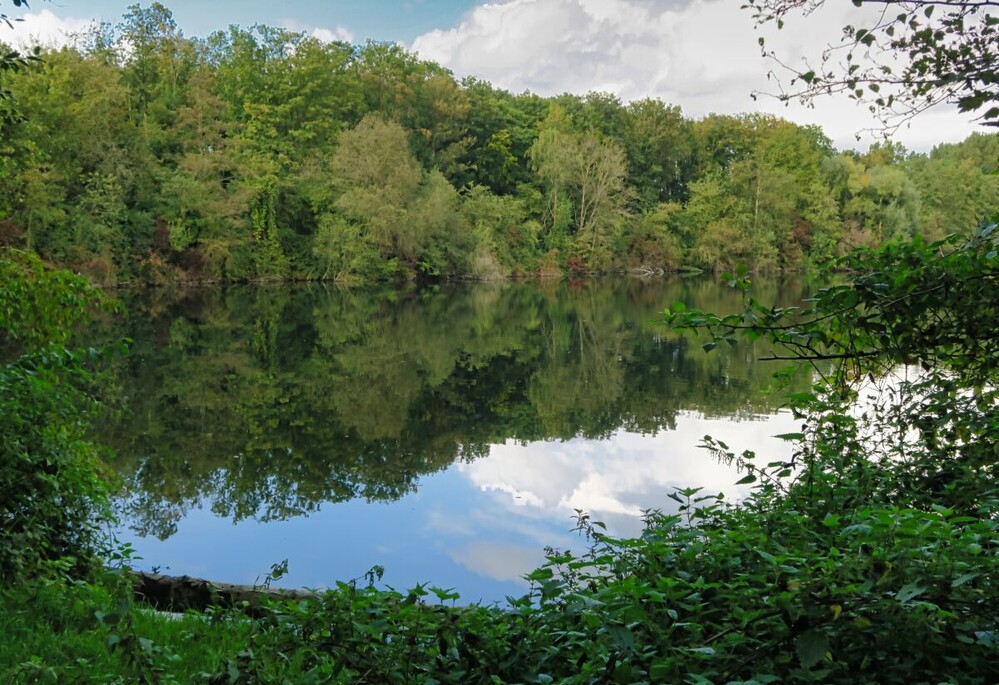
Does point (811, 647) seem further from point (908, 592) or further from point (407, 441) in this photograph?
point (407, 441)

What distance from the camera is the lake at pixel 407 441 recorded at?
752 cm

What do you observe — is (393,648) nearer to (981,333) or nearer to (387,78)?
(981,333)

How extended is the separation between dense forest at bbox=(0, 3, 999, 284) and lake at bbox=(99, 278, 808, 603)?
38.5 ft

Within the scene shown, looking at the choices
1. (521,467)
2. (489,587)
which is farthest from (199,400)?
(489,587)

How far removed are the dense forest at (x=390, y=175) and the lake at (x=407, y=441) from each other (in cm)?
Answer: 1172

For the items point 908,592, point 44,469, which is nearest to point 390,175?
point 44,469

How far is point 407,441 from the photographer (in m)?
11.5

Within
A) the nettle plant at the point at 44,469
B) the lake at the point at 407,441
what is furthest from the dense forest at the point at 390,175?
the nettle plant at the point at 44,469

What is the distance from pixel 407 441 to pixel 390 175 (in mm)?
33335

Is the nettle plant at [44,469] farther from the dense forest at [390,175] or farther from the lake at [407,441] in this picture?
the dense forest at [390,175]

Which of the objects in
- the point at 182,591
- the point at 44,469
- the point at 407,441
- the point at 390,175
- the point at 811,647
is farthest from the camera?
the point at 390,175

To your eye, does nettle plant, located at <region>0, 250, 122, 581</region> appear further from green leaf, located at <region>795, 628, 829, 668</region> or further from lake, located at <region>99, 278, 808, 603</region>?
green leaf, located at <region>795, 628, 829, 668</region>

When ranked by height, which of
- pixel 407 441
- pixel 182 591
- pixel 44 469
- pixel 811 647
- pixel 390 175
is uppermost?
pixel 390 175

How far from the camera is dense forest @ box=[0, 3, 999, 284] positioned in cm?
3509
